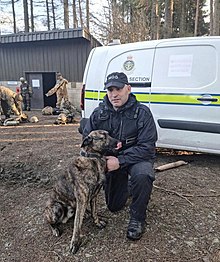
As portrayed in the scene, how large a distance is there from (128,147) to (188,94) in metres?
1.89

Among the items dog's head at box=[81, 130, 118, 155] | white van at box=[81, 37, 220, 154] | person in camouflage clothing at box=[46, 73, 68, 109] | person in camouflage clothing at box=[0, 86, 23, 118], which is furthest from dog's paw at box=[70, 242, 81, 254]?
person in camouflage clothing at box=[46, 73, 68, 109]

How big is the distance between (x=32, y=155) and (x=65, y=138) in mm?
1658

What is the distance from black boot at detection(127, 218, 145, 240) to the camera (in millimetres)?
2498

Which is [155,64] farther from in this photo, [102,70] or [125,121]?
[125,121]

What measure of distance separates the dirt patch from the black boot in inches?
2.3

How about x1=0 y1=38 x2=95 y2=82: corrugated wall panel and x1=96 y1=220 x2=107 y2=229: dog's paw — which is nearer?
x1=96 y1=220 x2=107 y2=229: dog's paw

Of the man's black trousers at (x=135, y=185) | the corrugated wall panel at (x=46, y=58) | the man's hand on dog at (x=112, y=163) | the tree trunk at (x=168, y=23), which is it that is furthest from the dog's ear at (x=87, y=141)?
the tree trunk at (x=168, y=23)

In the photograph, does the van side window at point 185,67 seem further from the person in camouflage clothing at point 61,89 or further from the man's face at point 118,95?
the person in camouflage clothing at point 61,89

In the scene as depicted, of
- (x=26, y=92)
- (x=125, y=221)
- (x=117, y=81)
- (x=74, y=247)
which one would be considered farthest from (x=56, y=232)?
(x=26, y=92)

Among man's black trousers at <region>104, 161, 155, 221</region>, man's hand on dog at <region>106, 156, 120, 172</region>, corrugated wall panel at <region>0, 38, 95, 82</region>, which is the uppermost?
corrugated wall panel at <region>0, 38, 95, 82</region>

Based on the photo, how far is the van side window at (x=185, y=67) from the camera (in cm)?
404

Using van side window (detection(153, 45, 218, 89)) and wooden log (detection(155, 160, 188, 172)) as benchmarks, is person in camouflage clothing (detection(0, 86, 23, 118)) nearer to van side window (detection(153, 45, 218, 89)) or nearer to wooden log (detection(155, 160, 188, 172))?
van side window (detection(153, 45, 218, 89))

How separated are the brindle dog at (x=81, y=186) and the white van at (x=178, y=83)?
6.79ft


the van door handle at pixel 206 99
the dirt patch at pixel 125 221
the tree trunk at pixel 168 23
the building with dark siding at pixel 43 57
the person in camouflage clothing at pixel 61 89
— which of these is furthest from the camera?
the tree trunk at pixel 168 23
